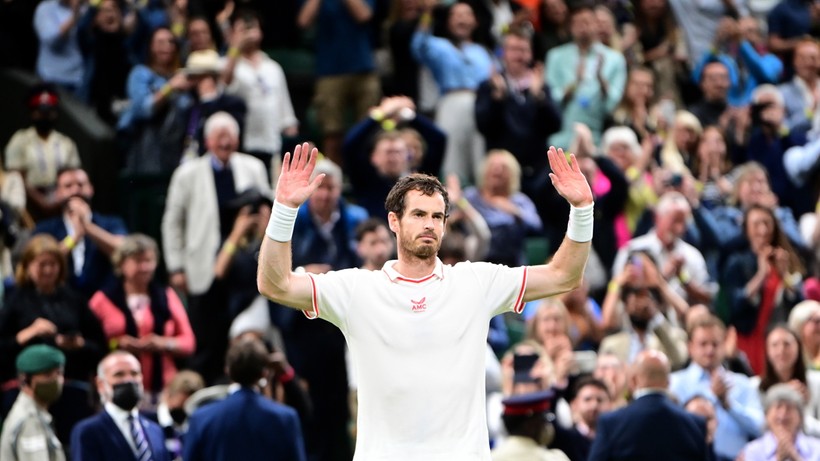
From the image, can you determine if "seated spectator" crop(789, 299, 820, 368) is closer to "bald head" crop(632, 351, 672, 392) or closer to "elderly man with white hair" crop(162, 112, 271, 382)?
"bald head" crop(632, 351, 672, 392)

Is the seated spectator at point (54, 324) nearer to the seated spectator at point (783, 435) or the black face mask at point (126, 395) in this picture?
the black face mask at point (126, 395)

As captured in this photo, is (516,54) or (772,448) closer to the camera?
(772,448)

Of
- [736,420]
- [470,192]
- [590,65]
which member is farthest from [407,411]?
[590,65]

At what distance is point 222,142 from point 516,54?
2.86m

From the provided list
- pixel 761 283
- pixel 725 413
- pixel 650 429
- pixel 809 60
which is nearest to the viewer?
pixel 650 429

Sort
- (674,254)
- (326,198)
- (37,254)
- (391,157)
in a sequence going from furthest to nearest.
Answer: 1. (674,254)
2. (391,157)
3. (326,198)
4. (37,254)

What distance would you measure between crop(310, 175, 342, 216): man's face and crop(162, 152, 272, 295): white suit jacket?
56 cm

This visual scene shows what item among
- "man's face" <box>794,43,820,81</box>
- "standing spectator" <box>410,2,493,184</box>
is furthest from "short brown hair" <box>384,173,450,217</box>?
"man's face" <box>794,43,820,81</box>

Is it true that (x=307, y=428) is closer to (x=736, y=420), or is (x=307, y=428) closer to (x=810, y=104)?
(x=736, y=420)

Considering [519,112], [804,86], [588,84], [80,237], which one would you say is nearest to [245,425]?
[80,237]

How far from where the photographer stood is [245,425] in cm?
1077

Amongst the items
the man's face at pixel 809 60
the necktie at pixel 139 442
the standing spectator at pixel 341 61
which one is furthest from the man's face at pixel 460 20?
the necktie at pixel 139 442

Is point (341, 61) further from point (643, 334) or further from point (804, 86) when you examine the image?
point (804, 86)

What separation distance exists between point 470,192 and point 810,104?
4.46m
